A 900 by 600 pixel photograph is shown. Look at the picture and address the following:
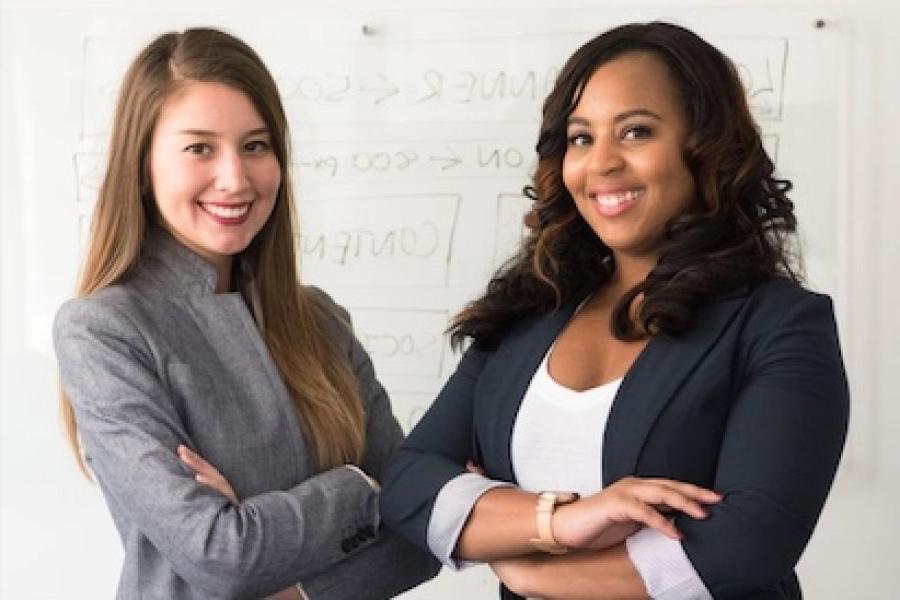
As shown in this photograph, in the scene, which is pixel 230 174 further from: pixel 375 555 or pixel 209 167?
pixel 375 555

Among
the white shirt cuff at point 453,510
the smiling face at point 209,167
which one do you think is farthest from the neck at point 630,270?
the smiling face at point 209,167

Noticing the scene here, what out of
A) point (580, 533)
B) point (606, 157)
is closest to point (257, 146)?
point (606, 157)

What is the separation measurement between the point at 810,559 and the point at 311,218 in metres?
1.39

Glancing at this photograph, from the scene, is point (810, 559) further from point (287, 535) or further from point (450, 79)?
point (287, 535)

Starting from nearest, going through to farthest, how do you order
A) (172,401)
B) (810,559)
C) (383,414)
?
(172,401)
(383,414)
(810,559)

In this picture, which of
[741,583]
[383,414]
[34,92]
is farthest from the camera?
[34,92]

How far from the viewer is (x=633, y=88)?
1.77 meters

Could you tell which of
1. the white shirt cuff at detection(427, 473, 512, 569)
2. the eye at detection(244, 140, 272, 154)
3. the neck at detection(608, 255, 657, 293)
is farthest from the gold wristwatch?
the eye at detection(244, 140, 272, 154)

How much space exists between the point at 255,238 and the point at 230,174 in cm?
19

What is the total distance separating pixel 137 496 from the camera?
1829 millimetres

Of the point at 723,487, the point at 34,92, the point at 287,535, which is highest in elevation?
the point at 34,92

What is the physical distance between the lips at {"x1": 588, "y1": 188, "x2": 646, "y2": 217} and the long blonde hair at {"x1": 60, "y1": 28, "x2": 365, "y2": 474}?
0.55 m

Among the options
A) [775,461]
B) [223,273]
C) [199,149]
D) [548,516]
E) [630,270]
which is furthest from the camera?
[223,273]

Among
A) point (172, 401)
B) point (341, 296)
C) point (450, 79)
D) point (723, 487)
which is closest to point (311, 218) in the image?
point (341, 296)
